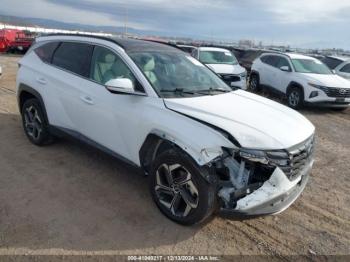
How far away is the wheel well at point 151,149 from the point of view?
363 centimetres

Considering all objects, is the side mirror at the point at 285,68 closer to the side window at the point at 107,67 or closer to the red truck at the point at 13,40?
the side window at the point at 107,67

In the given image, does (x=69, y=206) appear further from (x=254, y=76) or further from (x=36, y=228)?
(x=254, y=76)

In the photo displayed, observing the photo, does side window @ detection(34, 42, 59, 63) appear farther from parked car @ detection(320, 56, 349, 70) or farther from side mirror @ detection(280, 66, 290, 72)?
parked car @ detection(320, 56, 349, 70)

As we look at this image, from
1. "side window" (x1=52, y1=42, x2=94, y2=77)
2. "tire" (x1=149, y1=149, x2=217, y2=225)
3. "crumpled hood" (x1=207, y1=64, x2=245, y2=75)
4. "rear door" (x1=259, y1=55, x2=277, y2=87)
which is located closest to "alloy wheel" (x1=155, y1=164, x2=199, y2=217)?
"tire" (x1=149, y1=149, x2=217, y2=225)

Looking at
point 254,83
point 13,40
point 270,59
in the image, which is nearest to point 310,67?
point 270,59

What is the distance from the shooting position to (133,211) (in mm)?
3799

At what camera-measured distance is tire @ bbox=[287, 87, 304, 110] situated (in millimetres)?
10830

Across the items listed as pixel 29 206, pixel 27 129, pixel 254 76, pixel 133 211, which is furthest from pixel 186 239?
pixel 254 76

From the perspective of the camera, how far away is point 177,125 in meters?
3.40

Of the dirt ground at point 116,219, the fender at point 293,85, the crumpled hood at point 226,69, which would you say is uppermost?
the crumpled hood at point 226,69

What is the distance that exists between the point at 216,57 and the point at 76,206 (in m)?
10.4

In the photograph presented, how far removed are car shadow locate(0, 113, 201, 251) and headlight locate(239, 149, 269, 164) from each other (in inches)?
39.1

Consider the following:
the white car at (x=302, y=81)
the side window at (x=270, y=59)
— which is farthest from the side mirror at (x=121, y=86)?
the side window at (x=270, y=59)

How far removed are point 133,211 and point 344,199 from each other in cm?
274
